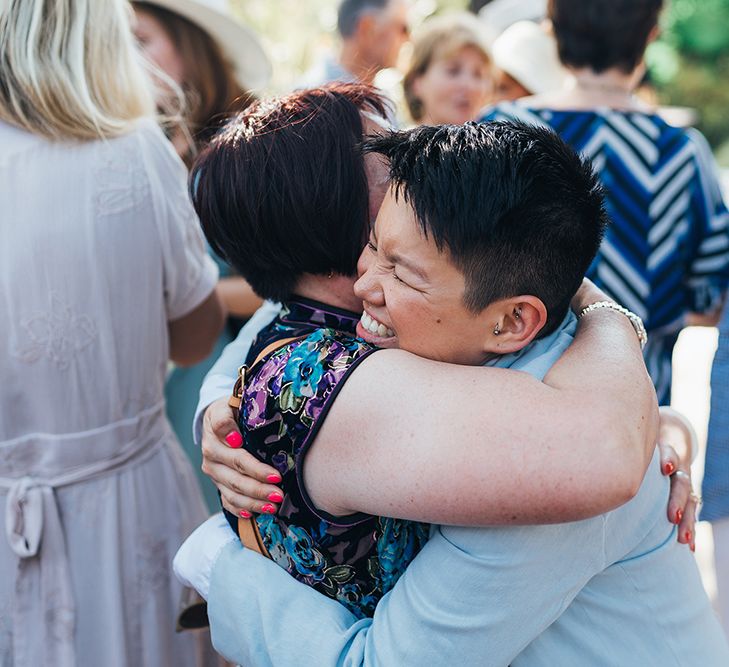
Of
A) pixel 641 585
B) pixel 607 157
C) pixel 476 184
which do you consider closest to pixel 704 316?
pixel 607 157

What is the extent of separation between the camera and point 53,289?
6.21ft

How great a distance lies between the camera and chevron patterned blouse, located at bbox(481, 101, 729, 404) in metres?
2.74

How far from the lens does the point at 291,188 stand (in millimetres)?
1531

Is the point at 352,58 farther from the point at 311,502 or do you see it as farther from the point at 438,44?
the point at 311,502

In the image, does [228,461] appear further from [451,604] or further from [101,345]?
[101,345]

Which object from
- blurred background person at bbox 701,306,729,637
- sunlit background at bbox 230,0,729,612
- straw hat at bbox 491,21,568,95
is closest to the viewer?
blurred background person at bbox 701,306,729,637

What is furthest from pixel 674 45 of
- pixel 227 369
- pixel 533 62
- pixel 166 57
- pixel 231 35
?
pixel 227 369

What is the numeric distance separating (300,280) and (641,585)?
2.63 ft

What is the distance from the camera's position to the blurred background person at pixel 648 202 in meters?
2.74

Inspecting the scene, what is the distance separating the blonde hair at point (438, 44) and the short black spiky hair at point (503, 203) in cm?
382

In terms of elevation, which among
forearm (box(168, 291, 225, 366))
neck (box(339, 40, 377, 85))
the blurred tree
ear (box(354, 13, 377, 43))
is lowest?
the blurred tree

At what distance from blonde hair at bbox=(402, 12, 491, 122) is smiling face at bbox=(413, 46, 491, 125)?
0.10 feet

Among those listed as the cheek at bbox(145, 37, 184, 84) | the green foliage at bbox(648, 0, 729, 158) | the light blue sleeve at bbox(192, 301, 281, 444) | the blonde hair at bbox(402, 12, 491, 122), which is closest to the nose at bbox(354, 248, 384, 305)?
the light blue sleeve at bbox(192, 301, 281, 444)

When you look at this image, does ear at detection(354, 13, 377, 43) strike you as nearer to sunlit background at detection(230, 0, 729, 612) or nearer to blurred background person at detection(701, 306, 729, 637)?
blurred background person at detection(701, 306, 729, 637)
